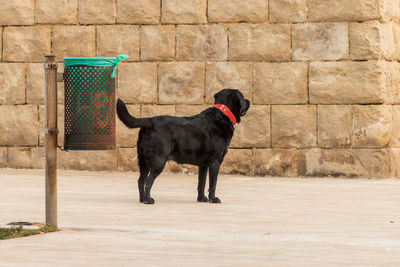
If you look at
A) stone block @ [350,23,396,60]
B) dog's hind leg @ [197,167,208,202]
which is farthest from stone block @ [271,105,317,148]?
dog's hind leg @ [197,167,208,202]

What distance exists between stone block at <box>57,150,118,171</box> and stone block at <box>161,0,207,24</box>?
2154 millimetres

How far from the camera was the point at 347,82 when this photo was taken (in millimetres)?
13219

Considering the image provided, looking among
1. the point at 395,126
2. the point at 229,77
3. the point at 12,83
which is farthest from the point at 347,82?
the point at 12,83

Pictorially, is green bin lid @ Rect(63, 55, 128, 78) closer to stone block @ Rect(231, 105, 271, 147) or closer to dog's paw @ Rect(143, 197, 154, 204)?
dog's paw @ Rect(143, 197, 154, 204)

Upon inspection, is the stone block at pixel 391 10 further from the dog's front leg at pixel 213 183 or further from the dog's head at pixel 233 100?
the dog's front leg at pixel 213 183

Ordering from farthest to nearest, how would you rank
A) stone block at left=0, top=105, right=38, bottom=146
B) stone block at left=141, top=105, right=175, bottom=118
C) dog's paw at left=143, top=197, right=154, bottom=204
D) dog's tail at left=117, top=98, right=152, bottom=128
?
stone block at left=0, top=105, right=38, bottom=146 → stone block at left=141, top=105, right=175, bottom=118 → dog's paw at left=143, top=197, right=154, bottom=204 → dog's tail at left=117, top=98, right=152, bottom=128

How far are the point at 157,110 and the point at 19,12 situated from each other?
2.65m

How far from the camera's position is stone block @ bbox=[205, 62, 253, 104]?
13555mm

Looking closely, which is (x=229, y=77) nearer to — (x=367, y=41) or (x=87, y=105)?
(x=367, y=41)

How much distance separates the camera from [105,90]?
8102mm

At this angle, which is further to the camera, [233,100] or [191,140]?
[233,100]

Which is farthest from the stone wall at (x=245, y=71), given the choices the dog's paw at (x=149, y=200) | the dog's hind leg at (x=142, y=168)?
the dog's paw at (x=149, y=200)

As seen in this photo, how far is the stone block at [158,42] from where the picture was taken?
1386cm

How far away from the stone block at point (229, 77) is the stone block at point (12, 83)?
9.44 ft
